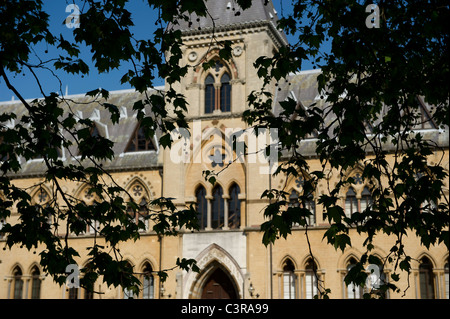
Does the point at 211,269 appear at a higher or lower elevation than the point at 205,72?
lower

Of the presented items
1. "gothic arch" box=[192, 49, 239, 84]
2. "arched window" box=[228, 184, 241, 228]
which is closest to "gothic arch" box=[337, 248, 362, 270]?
"arched window" box=[228, 184, 241, 228]

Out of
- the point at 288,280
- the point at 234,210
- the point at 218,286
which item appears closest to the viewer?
the point at 288,280

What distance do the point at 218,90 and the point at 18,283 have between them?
14.0 m

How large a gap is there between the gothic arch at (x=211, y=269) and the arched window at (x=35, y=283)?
26.2ft

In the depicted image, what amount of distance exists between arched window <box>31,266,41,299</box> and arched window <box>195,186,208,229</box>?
28.9 feet

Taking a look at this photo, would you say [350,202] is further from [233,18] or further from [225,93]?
[233,18]

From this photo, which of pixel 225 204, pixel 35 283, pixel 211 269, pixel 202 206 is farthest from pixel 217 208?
pixel 35 283

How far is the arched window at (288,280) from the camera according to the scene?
993 inches

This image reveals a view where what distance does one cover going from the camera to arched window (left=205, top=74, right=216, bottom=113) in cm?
2805

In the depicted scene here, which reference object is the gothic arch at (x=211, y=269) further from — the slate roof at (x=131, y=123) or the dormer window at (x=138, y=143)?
the dormer window at (x=138, y=143)

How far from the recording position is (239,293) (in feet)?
82.1

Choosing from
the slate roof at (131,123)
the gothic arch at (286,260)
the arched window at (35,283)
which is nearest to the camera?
the gothic arch at (286,260)

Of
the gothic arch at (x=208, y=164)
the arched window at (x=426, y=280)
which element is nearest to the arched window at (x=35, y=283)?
the gothic arch at (x=208, y=164)

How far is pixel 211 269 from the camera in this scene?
26.2 m
